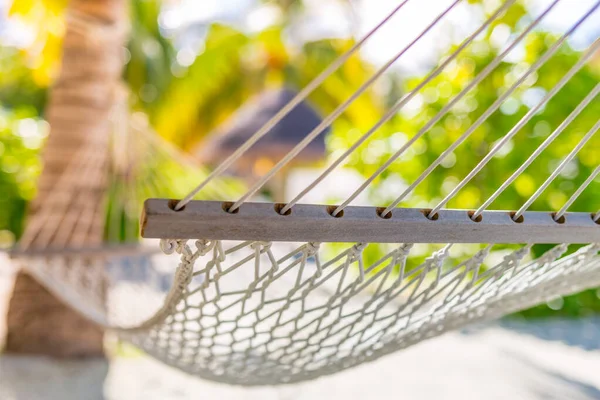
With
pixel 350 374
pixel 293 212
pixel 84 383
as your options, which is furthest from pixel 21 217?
pixel 293 212

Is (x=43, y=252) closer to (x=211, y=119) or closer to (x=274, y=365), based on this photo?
(x=274, y=365)

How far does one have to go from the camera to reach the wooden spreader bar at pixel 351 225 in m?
0.70

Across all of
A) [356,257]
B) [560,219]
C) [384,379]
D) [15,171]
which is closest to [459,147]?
[384,379]

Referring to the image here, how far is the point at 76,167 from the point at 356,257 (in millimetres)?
1707

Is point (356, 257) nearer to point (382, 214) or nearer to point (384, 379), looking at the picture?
point (382, 214)

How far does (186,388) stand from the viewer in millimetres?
2045

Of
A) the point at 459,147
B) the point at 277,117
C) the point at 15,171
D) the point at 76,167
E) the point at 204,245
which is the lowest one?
the point at 204,245

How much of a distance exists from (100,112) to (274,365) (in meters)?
1.56

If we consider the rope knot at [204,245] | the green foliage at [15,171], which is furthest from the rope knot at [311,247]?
the green foliage at [15,171]

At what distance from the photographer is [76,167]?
7.43 ft

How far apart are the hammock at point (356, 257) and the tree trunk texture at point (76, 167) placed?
0.57 m

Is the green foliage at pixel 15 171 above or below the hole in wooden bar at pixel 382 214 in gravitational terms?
above

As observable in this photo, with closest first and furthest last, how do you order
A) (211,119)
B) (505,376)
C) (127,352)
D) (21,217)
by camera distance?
1. (505,376)
2. (127,352)
3. (21,217)
4. (211,119)

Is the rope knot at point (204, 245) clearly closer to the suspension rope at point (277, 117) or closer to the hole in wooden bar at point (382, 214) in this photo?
the suspension rope at point (277, 117)
